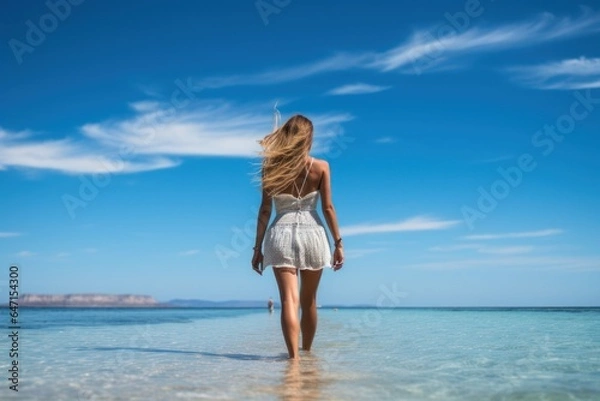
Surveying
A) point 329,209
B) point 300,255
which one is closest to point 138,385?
point 300,255

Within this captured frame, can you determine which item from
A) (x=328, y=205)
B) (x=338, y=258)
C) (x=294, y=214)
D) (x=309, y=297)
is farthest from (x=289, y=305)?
(x=328, y=205)

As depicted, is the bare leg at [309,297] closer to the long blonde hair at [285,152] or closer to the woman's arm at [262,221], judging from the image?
the woman's arm at [262,221]

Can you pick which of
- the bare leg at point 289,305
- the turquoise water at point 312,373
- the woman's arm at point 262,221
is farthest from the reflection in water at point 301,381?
the woman's arm at point 262,221

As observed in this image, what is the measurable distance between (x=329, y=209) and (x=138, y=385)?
2708mm

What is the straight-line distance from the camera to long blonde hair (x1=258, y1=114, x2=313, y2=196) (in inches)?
242

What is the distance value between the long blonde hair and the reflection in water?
181 centimetres

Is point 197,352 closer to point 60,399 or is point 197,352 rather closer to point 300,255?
point 300,255

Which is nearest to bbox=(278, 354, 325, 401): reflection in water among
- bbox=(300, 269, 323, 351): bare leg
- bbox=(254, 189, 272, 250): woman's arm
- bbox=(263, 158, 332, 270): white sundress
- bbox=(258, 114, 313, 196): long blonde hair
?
bbox=(300, 269, 323, 351): bare leg

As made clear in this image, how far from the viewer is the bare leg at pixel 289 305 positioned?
5.89 m

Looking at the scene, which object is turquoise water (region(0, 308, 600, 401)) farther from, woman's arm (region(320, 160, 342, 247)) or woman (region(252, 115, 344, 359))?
woman's arm (region(320, 160, 342, 247))

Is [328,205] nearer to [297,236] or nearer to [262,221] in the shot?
[297,236]

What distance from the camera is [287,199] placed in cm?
631

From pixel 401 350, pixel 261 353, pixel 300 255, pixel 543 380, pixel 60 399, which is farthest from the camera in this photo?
pixel 401 350

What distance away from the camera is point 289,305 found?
595 cm
